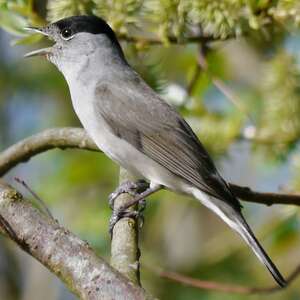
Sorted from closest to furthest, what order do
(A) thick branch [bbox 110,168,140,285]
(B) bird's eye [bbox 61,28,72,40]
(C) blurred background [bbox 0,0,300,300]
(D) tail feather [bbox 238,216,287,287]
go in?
1. (A) thick branch [bbox 110,168,140,285]
2. (D) tail feather [bbox 238,216,287,287]
3. (C) blurred background [bbox 0,0,300,300]
4. (B) bird's eye [bbox 61,28,72,40]

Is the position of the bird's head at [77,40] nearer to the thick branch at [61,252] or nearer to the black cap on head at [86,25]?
the black cap on head at [86,25]

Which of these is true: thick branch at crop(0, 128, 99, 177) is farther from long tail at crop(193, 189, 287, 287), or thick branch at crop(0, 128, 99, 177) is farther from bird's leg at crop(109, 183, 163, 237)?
long tail at crop(193, 189, 287, 287)

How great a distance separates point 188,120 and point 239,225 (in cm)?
84

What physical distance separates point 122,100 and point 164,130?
0.79 feet

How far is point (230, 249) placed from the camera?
4.32 m

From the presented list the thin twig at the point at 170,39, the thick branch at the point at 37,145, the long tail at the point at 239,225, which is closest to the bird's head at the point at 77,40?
the thin twig at the point at 170,39

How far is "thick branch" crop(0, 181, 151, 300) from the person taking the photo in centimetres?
201

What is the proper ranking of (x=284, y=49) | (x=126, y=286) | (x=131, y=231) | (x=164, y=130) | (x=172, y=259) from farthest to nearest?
(x=172, y=259), (x=284, y=49), (x=164, y=130), (x=131, y=231), (x=126, y=286)

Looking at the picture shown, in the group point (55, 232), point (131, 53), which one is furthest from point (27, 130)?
point (55, 232)

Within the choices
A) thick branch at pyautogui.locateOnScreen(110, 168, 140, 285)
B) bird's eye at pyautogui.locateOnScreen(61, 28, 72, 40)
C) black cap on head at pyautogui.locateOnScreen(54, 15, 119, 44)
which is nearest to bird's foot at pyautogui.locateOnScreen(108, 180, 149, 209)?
thick branch at pyautogui.locateOnScreen(110, 168, 140, 285)

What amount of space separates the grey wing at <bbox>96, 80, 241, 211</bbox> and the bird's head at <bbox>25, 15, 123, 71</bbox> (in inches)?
8.9

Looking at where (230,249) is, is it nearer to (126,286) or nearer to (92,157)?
(92,157)

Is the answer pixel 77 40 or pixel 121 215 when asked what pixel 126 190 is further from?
pixel 77 40

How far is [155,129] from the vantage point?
3.43m
